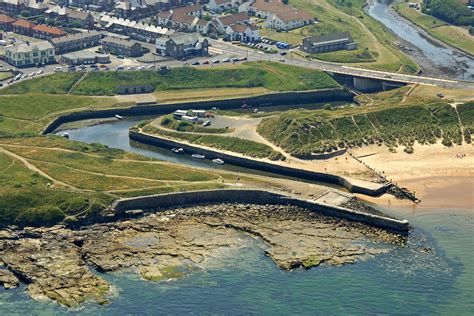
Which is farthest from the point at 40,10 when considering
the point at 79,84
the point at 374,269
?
the point at 374,269

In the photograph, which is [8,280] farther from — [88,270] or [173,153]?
[173,153]

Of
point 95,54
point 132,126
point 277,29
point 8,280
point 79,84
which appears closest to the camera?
point 8,280

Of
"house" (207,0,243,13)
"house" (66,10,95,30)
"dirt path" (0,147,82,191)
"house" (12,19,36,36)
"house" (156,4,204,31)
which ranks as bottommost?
"dirt path" (0,147,82,191)

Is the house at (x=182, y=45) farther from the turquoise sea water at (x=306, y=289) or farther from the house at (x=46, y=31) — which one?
the turquoise sea water at (x=306, y=289)

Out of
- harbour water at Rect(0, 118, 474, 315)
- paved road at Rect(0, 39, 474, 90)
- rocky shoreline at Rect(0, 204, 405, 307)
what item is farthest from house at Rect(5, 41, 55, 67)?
harbour water at Rect(0, 118, 474, 315)

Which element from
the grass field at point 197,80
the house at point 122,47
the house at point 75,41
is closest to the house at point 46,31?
the house at point 75,41

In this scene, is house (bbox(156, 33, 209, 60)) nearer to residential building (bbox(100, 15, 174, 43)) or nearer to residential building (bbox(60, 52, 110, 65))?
residential building (bbox(100, 15, 174, 43))

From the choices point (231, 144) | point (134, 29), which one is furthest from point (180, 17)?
point (231, 144)
